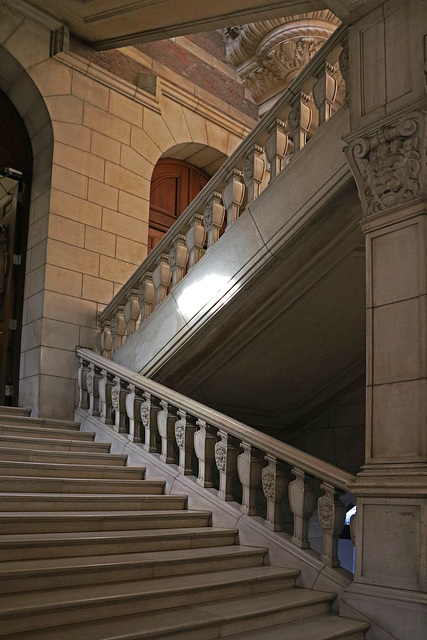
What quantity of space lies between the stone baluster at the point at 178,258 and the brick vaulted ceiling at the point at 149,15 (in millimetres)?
2220

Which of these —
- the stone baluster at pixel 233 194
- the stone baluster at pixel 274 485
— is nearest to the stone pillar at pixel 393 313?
the stone baluster at pixel 274 485

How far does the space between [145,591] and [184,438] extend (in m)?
2.00

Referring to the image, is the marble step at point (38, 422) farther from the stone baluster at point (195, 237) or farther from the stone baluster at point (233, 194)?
the stone baluster at point (233, 194)

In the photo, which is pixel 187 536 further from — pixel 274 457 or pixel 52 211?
pixel 52 211

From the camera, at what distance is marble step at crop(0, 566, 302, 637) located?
3.07 metres

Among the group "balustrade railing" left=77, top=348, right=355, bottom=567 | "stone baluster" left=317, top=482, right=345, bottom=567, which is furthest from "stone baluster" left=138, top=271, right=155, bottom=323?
"stone baluster" left=317, top=482, right=345, bottom=567

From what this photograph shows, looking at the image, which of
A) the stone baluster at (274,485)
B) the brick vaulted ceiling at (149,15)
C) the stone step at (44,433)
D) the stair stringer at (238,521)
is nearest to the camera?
the stair stringer at (238,521)

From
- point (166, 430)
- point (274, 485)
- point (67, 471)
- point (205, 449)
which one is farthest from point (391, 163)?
point (67, 471)

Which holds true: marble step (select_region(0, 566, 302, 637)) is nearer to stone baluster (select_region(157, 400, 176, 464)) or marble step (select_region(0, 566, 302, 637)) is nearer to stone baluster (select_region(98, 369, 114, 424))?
stone baluster (select_region(157, 400, 176, 464))

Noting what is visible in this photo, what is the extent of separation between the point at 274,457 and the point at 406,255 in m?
1.62

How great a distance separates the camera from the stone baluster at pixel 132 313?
6.79 meters

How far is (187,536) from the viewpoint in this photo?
4.55 m

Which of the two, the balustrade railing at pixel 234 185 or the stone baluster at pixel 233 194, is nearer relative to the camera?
the balustrade railing at pixel 234 185

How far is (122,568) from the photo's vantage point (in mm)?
3807
